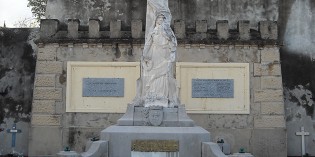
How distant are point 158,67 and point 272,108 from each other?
8549 millimetres

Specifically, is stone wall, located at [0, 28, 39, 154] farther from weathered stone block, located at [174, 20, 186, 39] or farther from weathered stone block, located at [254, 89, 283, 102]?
weathered stone block, located at [254, 89, 283, 102]

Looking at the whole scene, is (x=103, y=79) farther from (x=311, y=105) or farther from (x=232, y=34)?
(x=311, y=105)

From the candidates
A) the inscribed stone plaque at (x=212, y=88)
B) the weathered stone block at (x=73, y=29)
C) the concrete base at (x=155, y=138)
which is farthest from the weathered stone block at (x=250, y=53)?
the concrete base at (x=155, y=138)

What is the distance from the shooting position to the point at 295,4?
23.3 m

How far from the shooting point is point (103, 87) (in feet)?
66.5

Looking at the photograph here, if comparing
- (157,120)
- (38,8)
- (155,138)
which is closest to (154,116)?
(157,120)

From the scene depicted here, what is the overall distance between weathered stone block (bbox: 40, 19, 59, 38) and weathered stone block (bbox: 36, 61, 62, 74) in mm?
1150

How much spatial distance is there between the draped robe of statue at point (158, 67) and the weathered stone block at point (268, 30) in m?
8.45

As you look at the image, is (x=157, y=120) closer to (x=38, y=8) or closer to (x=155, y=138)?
(x=155, y=138)

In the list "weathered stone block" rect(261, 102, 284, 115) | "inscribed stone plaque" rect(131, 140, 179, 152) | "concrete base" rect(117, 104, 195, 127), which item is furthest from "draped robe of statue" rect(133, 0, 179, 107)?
"weathered stone block" rect(261, 102, 284, 115)

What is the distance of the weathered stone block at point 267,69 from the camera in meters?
20.5

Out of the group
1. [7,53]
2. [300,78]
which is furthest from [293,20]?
[7,53]

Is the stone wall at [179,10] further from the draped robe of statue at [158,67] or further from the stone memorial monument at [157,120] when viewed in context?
the draped robe of statue at [158,67]

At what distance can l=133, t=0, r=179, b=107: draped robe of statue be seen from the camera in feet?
43.0
